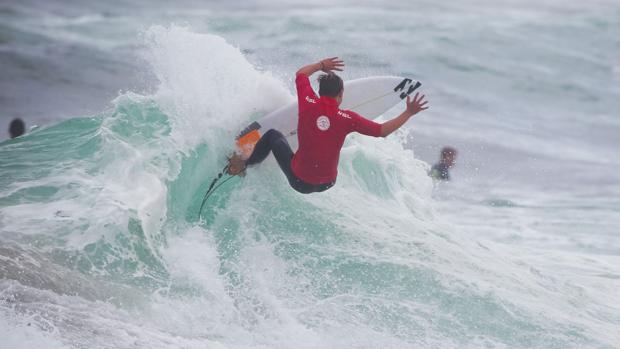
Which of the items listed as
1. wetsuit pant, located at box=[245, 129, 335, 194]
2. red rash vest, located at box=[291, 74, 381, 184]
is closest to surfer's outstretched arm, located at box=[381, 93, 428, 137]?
red rash vest, located at box=[291, 74, 381, 184]

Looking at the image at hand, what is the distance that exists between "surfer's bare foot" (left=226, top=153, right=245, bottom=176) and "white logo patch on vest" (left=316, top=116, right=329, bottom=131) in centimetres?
129

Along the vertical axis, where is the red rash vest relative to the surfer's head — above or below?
below

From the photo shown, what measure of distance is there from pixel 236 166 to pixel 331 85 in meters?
1.52

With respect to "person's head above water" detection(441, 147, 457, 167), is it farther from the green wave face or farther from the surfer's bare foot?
the surfer's bare foot

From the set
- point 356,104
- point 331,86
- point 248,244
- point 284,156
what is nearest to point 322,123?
point 331,86

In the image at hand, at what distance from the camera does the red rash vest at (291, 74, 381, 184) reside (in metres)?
6.03

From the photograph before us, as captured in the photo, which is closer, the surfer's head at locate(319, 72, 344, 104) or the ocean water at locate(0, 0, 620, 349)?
the ocean water at locate(0, 0, 620, 349)

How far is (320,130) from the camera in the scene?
6.10 meters

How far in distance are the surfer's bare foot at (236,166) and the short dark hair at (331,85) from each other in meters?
1.40

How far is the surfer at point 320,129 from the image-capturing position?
19.8 feet

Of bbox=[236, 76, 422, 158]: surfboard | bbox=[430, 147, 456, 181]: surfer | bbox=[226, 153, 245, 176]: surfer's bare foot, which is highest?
bbox=[236, 76, 422, 158]: surfboard

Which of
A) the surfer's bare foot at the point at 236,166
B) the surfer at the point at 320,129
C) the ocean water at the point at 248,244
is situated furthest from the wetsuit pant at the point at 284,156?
the ocean water at the point at 248,244

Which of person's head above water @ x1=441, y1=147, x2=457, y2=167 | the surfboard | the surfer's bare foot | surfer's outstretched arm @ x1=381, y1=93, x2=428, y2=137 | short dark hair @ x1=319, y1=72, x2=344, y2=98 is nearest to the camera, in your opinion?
surfer's outstretched arm @ x1=381, y1=93, x2=428, y2=137

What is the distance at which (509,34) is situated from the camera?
2355 centimetres
